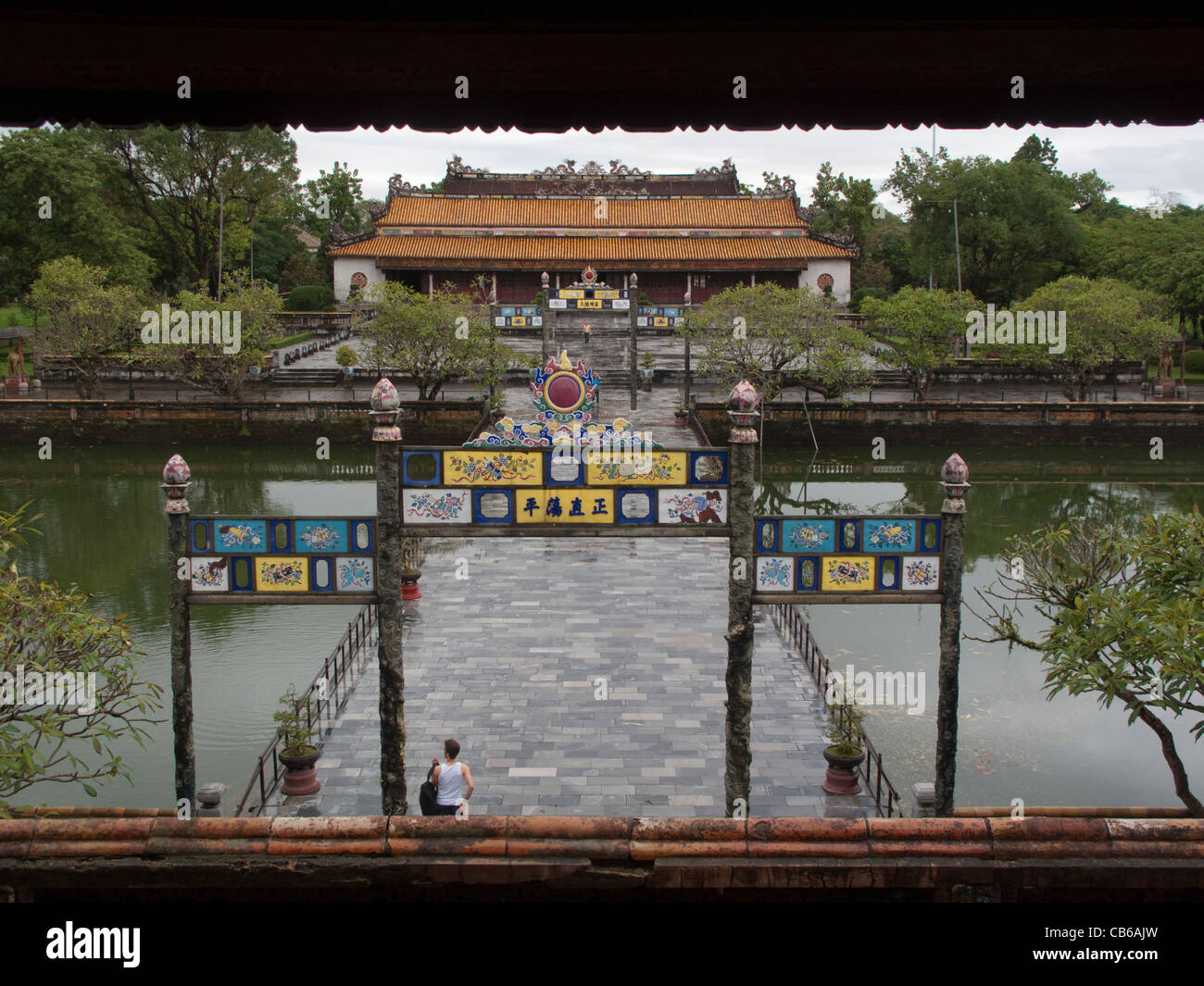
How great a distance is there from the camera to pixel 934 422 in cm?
3469

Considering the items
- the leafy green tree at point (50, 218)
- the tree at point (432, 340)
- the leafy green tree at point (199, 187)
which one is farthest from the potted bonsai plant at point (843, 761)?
the leafy green tree at point (199, 187)

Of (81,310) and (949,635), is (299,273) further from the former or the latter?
(949,635)

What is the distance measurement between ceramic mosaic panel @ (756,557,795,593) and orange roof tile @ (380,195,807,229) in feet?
143

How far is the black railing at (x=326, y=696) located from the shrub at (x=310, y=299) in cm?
3673

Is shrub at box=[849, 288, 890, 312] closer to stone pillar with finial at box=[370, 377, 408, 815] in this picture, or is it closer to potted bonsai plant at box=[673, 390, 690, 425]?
potted bonsai plant at box=[673, 390, 690, 425]

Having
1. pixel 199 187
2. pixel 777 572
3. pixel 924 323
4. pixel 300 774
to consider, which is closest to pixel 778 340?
pixel 924 323

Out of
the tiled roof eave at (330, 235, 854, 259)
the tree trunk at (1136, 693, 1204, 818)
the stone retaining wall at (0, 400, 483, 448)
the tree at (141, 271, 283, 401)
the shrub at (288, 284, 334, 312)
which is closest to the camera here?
the tree trunk at (1136, 693, 1204, 818)

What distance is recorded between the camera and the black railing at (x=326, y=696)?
37.4ft

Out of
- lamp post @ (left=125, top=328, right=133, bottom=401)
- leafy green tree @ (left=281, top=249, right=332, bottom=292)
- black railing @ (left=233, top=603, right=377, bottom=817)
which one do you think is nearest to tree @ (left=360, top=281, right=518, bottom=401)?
lamp post @ (left=125, top=328, right=133, bottom=401)

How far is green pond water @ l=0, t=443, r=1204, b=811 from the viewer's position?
42.4 feet

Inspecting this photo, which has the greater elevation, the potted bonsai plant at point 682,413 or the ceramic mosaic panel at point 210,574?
the potted bonsai plant at point 682,413

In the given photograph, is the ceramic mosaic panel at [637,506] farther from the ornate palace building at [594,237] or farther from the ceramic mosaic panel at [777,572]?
the ornate palace building at [594,237]
